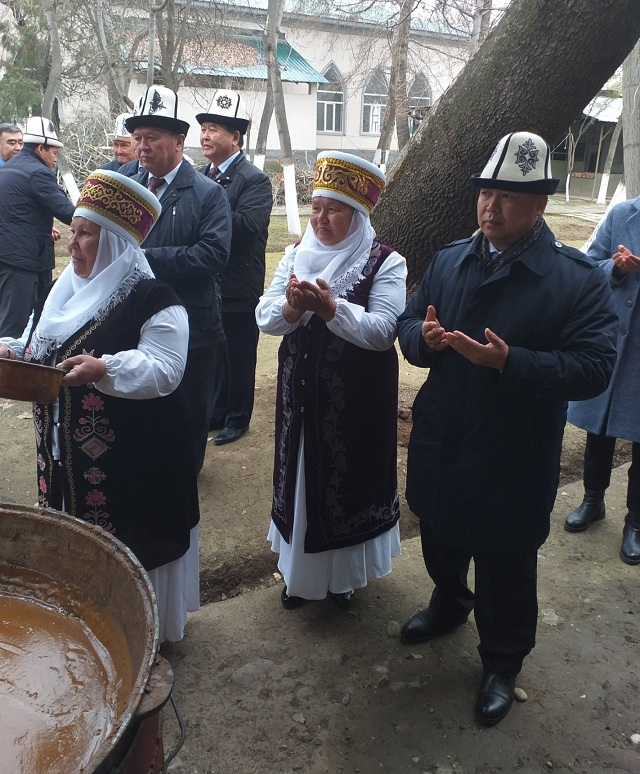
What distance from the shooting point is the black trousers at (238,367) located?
465cm

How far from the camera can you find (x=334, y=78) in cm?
2689

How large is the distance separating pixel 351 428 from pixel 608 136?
29980mm

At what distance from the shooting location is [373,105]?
27984mm

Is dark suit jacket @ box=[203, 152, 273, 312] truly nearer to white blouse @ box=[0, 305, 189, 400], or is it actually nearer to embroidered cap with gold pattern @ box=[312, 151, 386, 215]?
embroidered cap with gold pattern @ box=[312, 151, 386, 215]

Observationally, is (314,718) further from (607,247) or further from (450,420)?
(607,247)

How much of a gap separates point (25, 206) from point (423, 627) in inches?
173

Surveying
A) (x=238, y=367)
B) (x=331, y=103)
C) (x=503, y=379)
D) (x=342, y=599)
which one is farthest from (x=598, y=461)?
(x=331, y=103)

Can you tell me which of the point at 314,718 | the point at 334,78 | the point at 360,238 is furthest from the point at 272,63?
the point at 314,718

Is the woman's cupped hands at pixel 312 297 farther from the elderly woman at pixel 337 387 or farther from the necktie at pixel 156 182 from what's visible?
the necktie at pixel 156 182

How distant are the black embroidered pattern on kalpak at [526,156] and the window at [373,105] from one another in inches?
1051

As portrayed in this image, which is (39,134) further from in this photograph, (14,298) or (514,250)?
(514,250)

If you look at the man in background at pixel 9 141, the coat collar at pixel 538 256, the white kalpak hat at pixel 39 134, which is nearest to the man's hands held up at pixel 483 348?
the coat collar at pixel 538 256

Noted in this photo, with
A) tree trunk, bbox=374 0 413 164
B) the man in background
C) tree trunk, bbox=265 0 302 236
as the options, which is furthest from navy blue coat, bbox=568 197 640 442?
tree trunk, bbox=374 0 413 164

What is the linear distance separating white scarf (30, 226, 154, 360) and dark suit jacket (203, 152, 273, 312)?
2088mm
